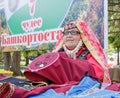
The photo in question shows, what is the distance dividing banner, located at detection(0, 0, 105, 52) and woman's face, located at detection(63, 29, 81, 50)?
3.73 ft

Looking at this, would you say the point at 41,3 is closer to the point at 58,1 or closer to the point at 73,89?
the point at 58,1

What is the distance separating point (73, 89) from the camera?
1363mm

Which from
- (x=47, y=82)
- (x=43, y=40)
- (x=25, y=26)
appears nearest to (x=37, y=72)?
(x=47, y=82)

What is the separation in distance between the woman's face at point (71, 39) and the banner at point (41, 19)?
114cm

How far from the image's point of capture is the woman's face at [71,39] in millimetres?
2432

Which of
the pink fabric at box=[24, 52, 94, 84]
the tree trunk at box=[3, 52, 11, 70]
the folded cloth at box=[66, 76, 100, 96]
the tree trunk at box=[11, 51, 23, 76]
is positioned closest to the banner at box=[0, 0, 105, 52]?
the tree trunk at box=[3, 52, 11, 70]

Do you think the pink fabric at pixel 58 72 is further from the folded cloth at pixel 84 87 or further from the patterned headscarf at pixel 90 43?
the patterned headscarf at pixel 90 43

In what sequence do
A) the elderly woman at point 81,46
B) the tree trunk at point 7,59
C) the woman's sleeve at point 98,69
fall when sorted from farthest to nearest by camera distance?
the tree trunk at point 7,59 < the elderly woman at point 81,46 < the woman's sleeve at point 98,69

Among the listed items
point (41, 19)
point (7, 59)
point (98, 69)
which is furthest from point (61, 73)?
point (7, 59)

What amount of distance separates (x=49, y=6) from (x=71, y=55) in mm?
2141

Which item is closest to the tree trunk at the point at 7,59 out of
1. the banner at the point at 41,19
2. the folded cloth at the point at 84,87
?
the banner at the point at 41,19

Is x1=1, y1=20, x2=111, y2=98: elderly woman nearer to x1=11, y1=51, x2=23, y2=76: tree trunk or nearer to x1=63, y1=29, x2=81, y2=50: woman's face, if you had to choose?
x1=63, y1=29, x2=81, y2=50: woman's face

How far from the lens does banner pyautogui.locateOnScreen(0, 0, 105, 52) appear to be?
3775 millimetres

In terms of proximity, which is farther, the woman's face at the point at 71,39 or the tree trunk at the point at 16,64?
the tree trunk at the point at 16,64
